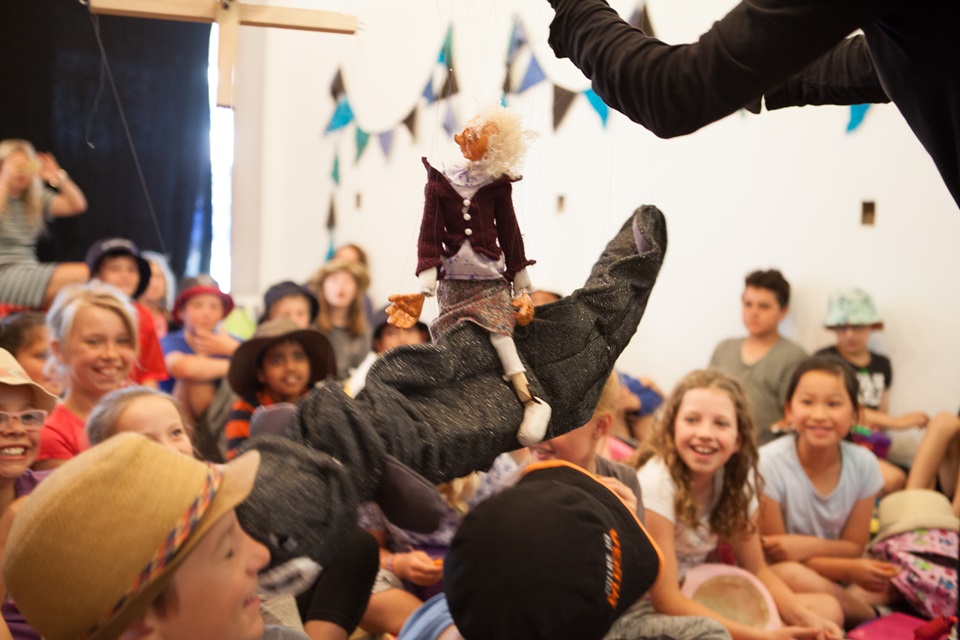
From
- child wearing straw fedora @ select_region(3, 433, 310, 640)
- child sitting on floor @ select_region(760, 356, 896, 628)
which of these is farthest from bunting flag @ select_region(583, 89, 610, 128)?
child wearing straw fedora @ select_region(3, 433, 310, 640)

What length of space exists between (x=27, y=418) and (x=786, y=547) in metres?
1.70

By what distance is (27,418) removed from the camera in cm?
140

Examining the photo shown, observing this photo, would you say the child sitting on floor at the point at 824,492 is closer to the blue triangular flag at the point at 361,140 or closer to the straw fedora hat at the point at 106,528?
the blue triangular flag at the point at 361,140

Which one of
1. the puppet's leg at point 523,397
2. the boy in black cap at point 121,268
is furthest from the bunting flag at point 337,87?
the puppet's leg at point 523,397

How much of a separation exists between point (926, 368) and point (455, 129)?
2.06 metres

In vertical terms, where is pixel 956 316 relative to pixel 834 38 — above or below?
below

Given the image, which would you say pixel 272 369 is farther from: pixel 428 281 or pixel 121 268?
pixel 428 281

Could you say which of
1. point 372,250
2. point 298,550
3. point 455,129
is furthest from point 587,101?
point 298,550

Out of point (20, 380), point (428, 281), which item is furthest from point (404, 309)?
point (20, 380)

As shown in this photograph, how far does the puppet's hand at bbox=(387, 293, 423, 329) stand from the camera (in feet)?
3.09

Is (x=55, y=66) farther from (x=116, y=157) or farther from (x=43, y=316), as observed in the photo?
(x=116, y=157)

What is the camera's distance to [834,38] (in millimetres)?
731

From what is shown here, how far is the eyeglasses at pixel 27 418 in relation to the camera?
1.38m

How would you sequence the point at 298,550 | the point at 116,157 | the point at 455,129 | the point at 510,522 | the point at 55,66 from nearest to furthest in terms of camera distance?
the point at 298,550 → the point at 510,522 → the point at 455,129 → the point at 55,66 → the point at 116,157
